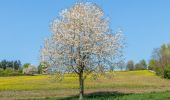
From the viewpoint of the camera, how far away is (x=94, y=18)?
1927 inches

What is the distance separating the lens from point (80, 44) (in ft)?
155

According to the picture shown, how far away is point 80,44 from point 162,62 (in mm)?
73727

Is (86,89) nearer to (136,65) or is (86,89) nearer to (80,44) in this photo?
(80,44)

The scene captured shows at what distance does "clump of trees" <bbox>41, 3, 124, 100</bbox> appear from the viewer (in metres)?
47.2

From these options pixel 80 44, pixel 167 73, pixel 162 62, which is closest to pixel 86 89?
pixel 80 44

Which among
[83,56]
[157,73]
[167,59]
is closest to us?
[83,56]

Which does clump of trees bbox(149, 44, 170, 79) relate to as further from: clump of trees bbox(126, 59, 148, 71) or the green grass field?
clump of trees bbox(126, 59, 148, 71)

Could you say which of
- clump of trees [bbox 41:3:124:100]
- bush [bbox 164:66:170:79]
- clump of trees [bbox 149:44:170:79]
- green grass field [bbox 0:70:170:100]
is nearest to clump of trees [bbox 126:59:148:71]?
clump of trees [bbox 149:44:170:79]

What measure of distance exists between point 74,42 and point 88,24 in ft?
7.58

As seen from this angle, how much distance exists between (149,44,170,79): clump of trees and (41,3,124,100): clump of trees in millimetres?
47853

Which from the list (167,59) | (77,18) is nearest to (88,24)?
(77,18)

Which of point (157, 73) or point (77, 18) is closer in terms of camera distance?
point (77, 18)

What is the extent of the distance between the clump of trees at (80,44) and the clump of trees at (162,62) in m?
47.9

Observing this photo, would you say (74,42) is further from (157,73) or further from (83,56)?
(157,73)
